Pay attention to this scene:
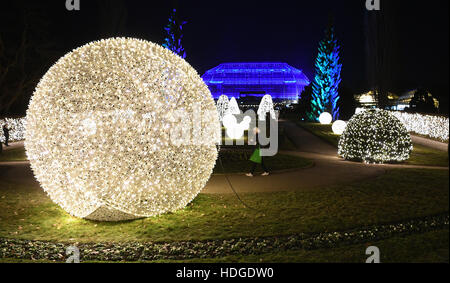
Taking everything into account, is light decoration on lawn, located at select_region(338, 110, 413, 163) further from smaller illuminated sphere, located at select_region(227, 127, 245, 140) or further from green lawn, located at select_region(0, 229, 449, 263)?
smaller illuminated sphere, located at select_region(227, 127, 245, 140)

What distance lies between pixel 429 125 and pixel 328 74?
18642 millimetres

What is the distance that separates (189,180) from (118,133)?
61.9 inches

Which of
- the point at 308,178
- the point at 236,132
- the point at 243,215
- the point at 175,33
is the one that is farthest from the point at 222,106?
the point at 243,215

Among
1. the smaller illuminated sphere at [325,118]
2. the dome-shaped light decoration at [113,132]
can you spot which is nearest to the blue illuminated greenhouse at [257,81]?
the smaller illuminated sphere at [325,118]

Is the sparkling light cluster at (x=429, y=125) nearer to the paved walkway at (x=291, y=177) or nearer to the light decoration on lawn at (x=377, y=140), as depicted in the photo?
the light decoration on lawn at (x=377, y=140)

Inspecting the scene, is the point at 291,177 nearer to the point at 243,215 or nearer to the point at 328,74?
the point at 243,215

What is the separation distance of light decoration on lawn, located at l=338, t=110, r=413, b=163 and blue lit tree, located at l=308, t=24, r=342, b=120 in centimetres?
2853

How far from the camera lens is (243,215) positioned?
7.67 meters

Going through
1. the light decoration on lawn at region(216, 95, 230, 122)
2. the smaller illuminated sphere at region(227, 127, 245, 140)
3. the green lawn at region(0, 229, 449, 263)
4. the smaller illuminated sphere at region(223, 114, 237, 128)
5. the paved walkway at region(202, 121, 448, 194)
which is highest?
the light decoration on lawn at region(216, 95, 230, 122)

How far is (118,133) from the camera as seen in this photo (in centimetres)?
638

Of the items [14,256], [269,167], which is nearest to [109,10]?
[269,167]

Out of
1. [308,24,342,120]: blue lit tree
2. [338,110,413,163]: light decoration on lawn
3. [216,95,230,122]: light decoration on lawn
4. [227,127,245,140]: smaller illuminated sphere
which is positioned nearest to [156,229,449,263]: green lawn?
[338,110,413,163]: light decoration on lawn

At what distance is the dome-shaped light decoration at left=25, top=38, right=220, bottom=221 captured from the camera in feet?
21.0

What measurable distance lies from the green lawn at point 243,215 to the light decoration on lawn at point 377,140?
390cm
